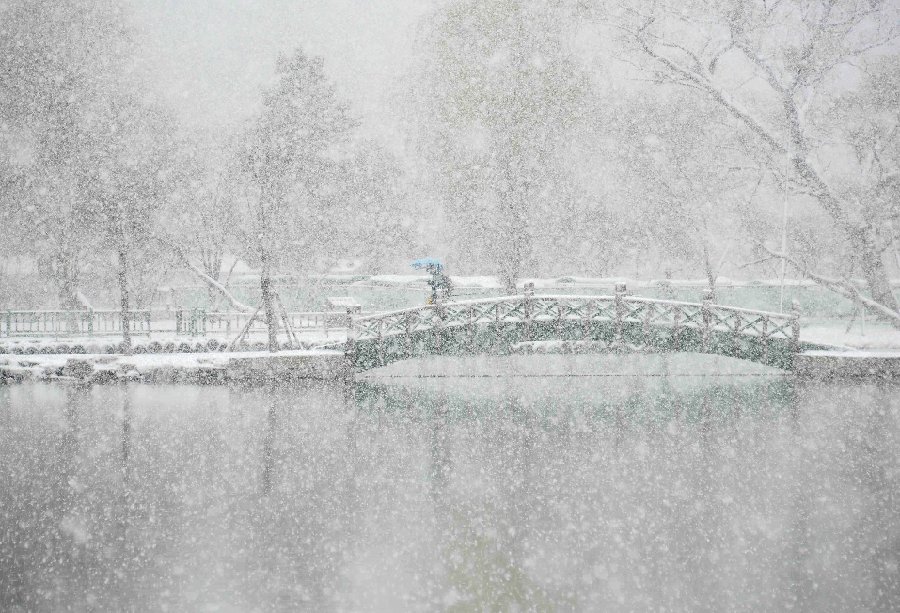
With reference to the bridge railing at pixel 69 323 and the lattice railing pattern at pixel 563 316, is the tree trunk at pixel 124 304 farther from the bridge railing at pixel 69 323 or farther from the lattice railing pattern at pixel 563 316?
the lattice railing pattern at pixel 563 316

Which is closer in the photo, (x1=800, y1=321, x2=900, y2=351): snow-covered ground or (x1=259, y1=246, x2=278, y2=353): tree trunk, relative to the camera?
(x1=259, y1=246, x2=278, y2=353): tree trunk

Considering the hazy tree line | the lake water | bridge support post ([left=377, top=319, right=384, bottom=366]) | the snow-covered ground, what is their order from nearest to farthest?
1. the lake water
2. the hazy tree line
3. bridge support post ([left=377, top=319, right=384, bottom=366])
4. the snow-covered ground

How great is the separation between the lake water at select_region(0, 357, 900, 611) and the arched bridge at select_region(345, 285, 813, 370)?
2.07 meters

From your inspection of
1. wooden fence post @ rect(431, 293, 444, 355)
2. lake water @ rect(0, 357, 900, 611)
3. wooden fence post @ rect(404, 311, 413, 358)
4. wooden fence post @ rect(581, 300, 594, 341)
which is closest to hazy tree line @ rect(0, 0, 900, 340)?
wooden fence post @ rect(581, 300, 594, 341)

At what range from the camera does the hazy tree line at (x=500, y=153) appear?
11836 mm

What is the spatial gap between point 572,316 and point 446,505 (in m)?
7.83

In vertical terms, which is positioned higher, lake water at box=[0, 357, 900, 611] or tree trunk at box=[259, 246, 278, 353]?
tree trunk at box=[259, 246, 278, 353]

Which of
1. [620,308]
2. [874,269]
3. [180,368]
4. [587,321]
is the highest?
[874,269]

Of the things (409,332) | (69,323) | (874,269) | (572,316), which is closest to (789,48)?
(874,269)

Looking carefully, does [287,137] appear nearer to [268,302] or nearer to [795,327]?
[268,302]

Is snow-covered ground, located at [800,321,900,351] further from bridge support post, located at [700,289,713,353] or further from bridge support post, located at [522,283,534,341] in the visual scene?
bridge support post, located at [522,283,534,341]

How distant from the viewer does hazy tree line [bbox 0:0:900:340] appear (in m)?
11.8

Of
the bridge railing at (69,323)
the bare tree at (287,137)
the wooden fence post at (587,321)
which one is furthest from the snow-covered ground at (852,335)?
the bridge railing at (69,323)

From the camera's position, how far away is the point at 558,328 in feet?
44.0
